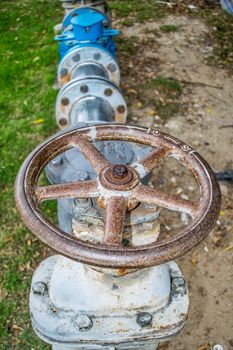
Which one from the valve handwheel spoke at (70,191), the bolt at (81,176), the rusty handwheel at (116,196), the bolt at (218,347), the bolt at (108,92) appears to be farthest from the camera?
the bolt at (108,92)

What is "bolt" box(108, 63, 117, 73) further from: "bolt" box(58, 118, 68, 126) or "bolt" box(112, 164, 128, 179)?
"bolt" box(112, 164, 128, 179)

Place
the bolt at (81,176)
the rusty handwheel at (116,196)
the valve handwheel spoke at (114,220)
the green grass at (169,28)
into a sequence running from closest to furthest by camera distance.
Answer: the rusty handwheel at (116,196)
the valve handwheel spoke at (114,220)
the bolt at (81,176)
the green grass at (169,28)

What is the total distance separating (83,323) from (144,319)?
8.0 inches

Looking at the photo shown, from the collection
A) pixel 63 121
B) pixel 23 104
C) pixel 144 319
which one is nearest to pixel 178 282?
pixel 144 319

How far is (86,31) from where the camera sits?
3.27 m

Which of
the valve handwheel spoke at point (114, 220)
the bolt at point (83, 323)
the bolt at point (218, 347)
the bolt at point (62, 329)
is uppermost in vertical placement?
the valve handwheel spoke at point (114, 220)

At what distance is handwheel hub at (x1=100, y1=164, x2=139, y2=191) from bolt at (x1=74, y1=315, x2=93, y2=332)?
0.51 m

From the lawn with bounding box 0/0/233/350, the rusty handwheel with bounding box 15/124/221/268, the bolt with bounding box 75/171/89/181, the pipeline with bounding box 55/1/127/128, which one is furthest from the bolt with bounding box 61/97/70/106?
the rusty handwheel with bounding box 15/124/221/268

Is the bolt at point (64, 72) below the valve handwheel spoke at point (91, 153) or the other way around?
below

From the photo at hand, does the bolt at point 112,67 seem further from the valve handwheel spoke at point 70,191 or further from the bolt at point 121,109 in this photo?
the valve handwheel spoke at point 70,191

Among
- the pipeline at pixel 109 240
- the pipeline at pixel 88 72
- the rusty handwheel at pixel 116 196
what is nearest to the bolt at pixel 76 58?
the pipeline at pixel 88 72

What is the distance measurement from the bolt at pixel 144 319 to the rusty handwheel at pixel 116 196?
45 centimetres

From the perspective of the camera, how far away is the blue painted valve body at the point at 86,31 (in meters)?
3.26

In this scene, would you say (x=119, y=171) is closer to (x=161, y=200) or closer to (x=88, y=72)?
(x=161, y=200)
